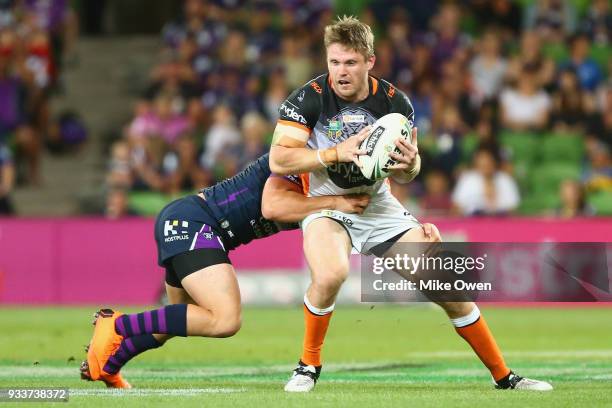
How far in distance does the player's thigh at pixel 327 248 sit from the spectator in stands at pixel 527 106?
1085 centimetres

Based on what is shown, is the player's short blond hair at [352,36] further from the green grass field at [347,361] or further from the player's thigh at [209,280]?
the green grass field at [347,361]

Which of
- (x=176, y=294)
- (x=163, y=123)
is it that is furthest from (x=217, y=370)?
(x=163, y=123)

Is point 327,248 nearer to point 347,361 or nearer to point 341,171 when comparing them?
point 341,171

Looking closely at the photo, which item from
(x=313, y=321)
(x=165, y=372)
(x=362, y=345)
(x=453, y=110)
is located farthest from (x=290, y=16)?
(x=313, y=321)

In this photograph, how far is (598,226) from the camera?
15484mm

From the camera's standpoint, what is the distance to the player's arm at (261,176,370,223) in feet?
25.7

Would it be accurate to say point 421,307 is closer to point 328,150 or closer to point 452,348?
point 452,348

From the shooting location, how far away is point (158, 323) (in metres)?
7.69

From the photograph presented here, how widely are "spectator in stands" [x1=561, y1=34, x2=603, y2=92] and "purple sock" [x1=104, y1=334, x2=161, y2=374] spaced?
1212 centimetres

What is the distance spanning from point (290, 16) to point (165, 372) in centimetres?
1172

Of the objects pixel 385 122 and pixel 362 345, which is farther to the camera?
pixel 362 345

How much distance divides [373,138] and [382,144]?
0.21 feet

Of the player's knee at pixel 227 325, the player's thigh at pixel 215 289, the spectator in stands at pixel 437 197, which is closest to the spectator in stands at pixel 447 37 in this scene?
the spectator in stands at pixel 437 197

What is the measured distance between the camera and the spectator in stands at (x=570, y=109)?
59.1ft
